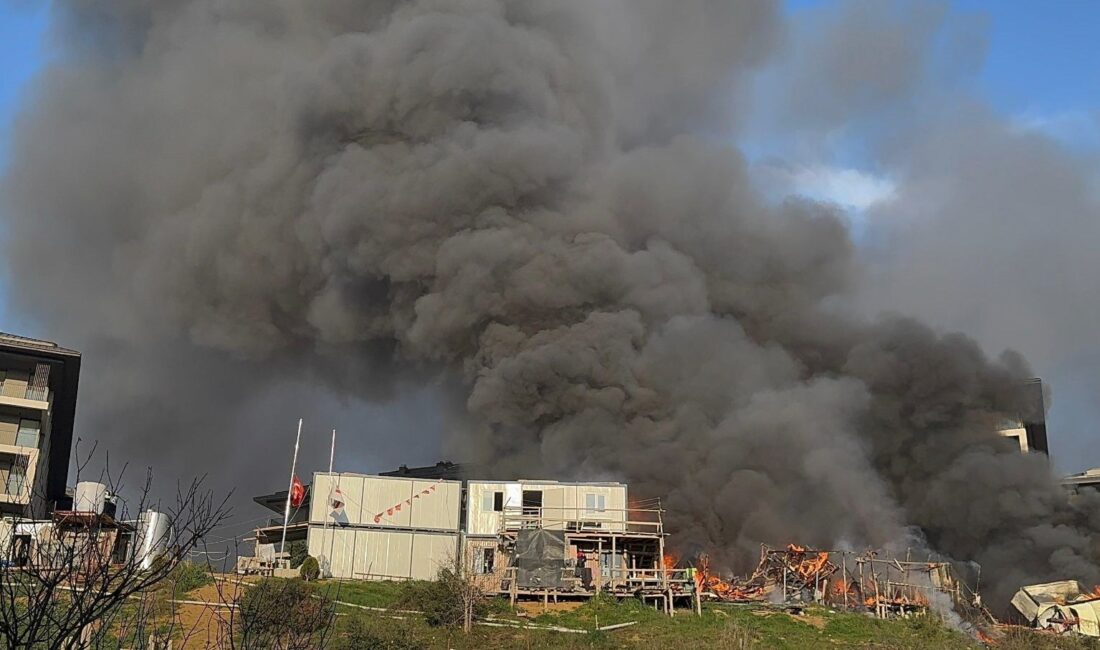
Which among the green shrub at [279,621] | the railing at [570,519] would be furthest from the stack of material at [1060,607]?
the green shrub at [279,621]

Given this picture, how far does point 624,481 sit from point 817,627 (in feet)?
37.8

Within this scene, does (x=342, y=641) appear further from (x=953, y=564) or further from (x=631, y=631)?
(x=953, y=564)

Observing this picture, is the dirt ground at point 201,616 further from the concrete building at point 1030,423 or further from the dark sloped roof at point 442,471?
the concrete building at point 1030,423

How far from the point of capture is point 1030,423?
4656 centimetres

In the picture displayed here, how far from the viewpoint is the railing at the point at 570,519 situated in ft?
105

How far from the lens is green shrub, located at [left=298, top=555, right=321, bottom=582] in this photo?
3046cm

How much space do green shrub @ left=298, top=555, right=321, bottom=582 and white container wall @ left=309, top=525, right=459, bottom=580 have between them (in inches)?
Result: 50.0

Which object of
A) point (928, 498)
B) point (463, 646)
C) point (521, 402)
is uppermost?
point (521, 402)

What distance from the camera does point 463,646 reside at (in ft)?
72.6

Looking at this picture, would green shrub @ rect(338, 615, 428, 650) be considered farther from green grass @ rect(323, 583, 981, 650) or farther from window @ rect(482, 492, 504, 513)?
window @ rect(482, 492, 504, 513)

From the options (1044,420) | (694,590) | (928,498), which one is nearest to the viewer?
(694,590)

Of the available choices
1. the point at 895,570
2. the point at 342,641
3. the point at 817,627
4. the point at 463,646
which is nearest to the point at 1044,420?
the point at 895,570

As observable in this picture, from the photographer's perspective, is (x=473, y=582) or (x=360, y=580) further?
(x=360, y=580)

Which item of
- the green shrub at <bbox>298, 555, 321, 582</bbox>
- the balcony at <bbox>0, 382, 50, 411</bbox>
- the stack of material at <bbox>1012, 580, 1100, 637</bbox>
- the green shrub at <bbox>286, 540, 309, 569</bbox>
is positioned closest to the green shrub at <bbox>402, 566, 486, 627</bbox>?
the green shrub at <bbox>298, 555, 321, 582</bbox>
